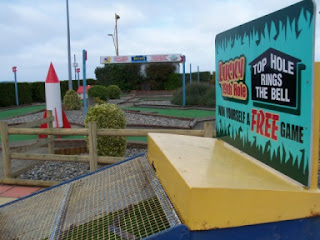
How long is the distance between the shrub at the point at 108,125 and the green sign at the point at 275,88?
177 inches

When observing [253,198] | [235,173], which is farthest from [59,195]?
[253,198]

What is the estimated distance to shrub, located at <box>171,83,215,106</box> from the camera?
19.9m

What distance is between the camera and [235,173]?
1.60 meters

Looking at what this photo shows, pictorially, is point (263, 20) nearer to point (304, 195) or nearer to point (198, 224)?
point (304, 195)

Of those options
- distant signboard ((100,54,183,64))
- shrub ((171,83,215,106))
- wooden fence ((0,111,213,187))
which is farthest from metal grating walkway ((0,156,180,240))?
distant signboard ((100,54,183,64))

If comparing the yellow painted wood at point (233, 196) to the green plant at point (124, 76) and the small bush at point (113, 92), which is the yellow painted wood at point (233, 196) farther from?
the green plant at point (124, 76)

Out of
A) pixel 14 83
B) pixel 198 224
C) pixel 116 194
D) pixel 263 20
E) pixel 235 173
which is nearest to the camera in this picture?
pixel 198 224

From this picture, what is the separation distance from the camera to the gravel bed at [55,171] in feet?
20.2

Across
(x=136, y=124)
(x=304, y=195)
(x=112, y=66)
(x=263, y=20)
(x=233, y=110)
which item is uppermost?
(x=112, y=66)

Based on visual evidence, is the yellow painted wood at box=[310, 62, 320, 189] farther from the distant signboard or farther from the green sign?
the distant signboard

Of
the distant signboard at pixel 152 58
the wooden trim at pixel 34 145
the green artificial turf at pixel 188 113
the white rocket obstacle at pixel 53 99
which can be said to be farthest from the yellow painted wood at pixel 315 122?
the distant signboard at pixel 152 58

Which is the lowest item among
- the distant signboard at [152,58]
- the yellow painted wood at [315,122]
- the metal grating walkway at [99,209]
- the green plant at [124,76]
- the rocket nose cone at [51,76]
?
the metal grating walkway at [99,209]

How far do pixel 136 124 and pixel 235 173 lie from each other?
9.49 meters

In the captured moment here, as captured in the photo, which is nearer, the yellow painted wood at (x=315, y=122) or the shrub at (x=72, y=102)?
the yellow painted wood at (x=315, y=122)
